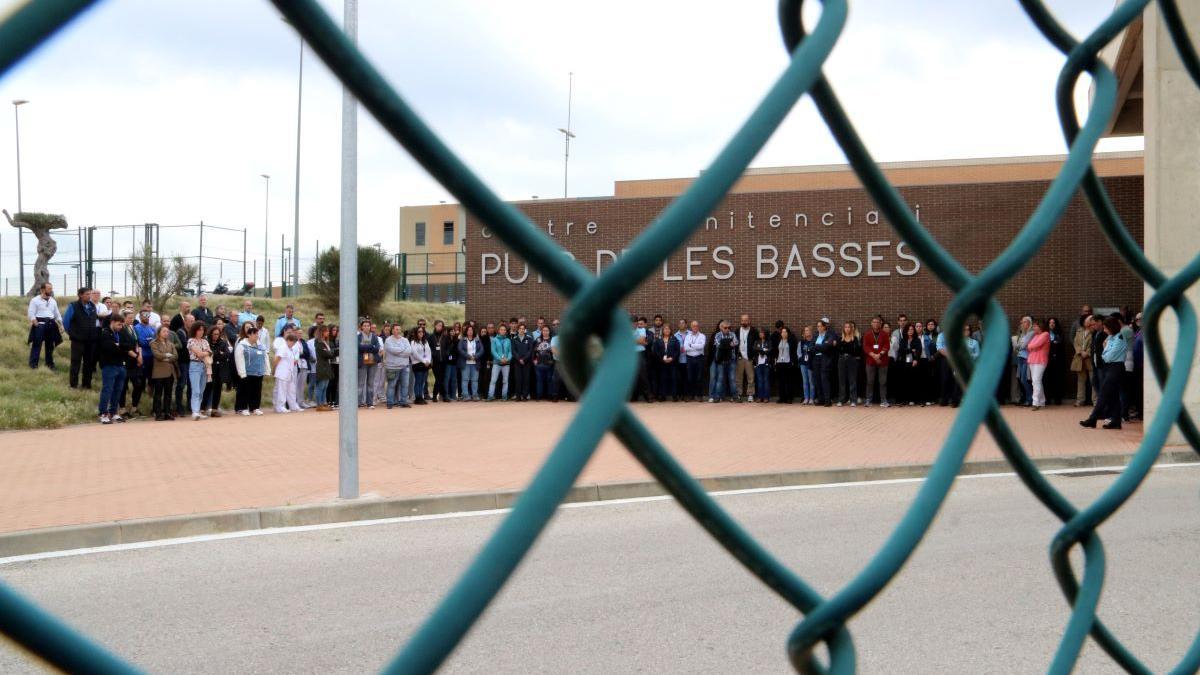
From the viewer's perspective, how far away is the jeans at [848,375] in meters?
19.5

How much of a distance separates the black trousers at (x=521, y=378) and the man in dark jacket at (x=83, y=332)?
7.97 metres

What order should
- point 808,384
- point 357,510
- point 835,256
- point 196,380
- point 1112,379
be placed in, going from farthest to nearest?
point 835,256 → point 808,384 → point 196,380 → point 1112,379 → point 357,510

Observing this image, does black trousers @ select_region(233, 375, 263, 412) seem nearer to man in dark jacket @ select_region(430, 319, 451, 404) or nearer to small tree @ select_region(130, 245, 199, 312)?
man in dark jacket @ select_region(430, 319, 451, 404)

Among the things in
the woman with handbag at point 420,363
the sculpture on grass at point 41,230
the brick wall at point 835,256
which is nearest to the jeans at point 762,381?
the brick wall at point 835,256

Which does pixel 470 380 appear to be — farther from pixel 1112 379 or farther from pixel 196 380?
pixel 1112 379

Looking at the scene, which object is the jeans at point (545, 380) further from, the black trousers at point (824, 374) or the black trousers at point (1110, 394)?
the black trousers at point (1110, 394)

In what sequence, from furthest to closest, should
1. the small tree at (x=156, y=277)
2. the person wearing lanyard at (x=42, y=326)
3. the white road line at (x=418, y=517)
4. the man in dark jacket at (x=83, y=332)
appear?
the small tree at (x=156, y=277) < the person wearing lanyard at (x=42, y=326) < the man in dark jacket at (x=83, y=332) < the white road line at (x=418, y=517)

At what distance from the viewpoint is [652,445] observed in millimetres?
628

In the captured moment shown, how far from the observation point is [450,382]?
21.5 m

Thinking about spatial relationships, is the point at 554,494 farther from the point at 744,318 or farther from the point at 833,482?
the point at 744,318

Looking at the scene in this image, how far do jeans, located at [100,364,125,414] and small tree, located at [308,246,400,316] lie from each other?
15.7m

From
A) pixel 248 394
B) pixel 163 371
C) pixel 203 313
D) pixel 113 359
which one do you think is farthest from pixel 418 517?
pixel 203 313

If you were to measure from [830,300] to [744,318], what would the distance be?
2239 millimetres

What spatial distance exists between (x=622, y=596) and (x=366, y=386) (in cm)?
1475
